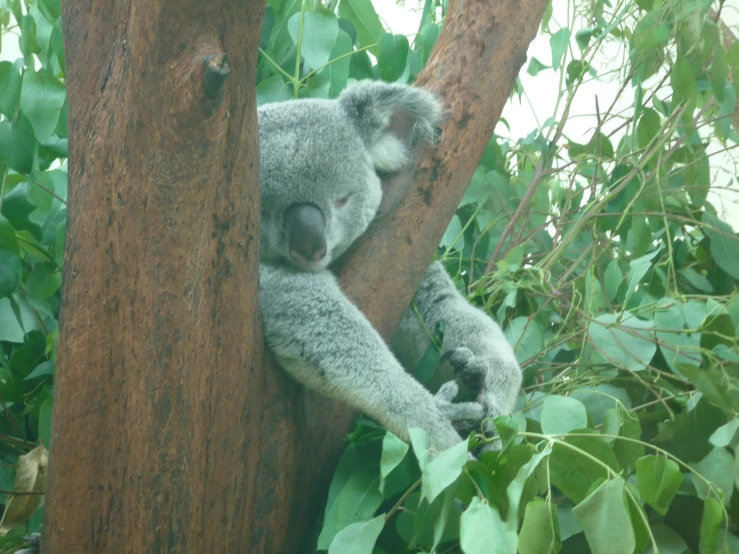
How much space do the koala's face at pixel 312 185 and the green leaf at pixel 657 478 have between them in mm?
864

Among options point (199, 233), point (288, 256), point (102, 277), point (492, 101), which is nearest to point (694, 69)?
point (492, 101)

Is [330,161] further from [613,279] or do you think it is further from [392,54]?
[613,279]

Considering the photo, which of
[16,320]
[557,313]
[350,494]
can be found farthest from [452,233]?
[16,320]

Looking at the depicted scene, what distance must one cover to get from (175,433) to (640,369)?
3.50ft

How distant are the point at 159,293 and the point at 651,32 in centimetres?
145

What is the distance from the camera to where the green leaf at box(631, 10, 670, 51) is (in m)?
1.90

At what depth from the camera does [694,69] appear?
200cm

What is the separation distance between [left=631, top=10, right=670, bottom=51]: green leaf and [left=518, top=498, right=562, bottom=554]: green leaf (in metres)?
1.36

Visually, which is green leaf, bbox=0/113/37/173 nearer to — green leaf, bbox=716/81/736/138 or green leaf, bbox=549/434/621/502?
green leaf, bbox=549/434/621/502

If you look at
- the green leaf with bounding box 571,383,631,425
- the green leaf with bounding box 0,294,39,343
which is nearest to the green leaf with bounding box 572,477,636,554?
the green leaf with bounding box 571,383,631,425

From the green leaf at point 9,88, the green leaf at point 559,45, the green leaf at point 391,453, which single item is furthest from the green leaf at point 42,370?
the green leaf at point 559,45

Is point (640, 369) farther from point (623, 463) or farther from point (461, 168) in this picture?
point (461, 168)

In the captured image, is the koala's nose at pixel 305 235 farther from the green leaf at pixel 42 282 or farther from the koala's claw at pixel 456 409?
the green leaf at pixel 42 282

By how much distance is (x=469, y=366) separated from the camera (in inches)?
68.2
